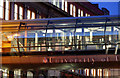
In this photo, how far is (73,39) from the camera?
3816cm

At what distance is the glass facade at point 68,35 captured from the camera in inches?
1490

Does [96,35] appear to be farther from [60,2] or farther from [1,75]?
[60,2]

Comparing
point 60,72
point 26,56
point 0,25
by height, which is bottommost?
point 60,72

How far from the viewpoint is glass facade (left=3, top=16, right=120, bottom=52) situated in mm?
37844

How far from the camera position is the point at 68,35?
1513 inches

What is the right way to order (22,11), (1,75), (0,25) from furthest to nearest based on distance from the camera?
(22,11), (1,75), (0,25)

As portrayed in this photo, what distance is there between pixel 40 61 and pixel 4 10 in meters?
19.5

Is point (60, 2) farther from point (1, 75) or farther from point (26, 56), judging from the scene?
point (26, 56)

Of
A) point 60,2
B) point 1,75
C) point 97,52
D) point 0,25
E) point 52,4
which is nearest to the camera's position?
point 97,52

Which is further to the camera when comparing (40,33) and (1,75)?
(1,75)

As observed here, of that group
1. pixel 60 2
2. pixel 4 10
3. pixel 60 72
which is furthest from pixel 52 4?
pixel 4 10

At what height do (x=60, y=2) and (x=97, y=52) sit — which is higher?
(x=60, y=2)

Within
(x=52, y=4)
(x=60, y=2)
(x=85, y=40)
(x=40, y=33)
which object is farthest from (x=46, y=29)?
(x=60, y=2)

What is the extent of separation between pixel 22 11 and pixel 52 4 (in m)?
10.6
